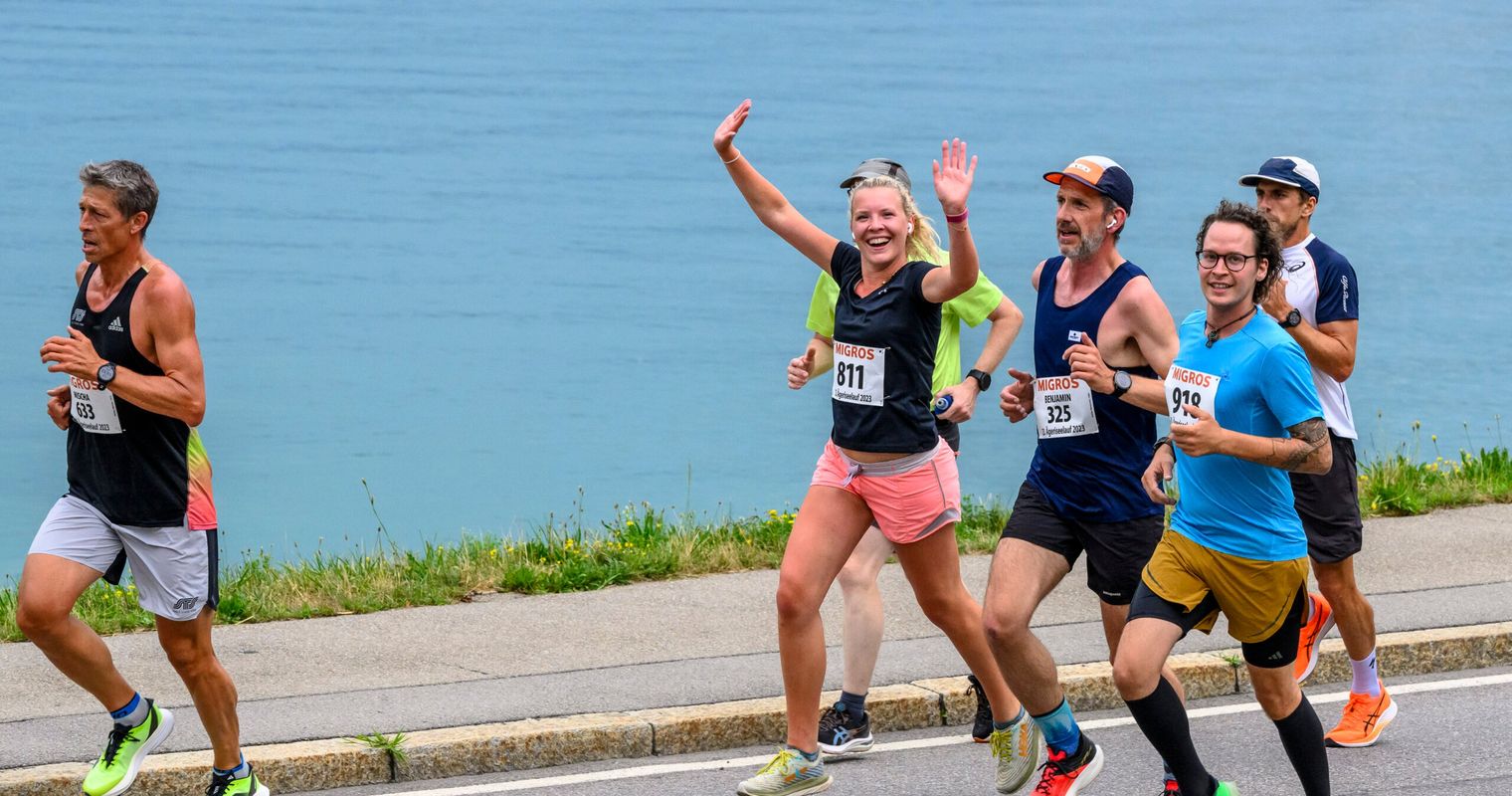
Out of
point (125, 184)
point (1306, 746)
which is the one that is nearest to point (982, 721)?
point (1306, 746)

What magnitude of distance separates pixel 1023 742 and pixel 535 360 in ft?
86.4

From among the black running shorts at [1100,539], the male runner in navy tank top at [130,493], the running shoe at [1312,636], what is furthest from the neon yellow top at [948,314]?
the male runner in navy tank top at [130,493]

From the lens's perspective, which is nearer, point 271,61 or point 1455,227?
point 1455,227

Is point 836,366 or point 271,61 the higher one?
point 271,61

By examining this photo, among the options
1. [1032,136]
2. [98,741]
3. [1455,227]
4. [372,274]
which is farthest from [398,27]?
[98,741]

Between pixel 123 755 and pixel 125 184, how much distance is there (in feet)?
5.73

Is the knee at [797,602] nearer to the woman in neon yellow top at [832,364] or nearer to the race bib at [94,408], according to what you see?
the woman in neon yellow top at [832,364]

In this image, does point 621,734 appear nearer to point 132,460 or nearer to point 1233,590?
point 132,460

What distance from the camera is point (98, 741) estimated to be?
659 centimetres

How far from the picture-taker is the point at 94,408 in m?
5.87

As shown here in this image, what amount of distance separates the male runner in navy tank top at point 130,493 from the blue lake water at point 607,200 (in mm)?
4941

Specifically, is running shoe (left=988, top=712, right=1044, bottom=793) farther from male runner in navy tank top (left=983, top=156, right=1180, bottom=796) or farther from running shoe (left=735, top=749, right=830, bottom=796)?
running shoe (left=735, top=749, right=830, bottom=796)

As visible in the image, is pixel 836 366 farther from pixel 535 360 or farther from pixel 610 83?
pixel 610 83

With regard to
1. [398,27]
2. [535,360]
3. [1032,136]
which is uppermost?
[398,27]
